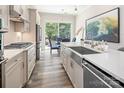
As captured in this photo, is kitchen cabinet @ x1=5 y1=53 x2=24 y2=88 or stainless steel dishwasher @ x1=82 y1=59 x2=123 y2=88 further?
kitchen cabinet @ x1=5 y1=53 x2=24 y2=88

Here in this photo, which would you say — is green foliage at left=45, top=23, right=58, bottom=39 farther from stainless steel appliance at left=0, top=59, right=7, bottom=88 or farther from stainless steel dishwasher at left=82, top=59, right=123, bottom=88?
stainless steel dishwasher at left=82, top=59, right=123, bottom=88

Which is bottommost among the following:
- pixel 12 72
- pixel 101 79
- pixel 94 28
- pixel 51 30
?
pixel 12 72

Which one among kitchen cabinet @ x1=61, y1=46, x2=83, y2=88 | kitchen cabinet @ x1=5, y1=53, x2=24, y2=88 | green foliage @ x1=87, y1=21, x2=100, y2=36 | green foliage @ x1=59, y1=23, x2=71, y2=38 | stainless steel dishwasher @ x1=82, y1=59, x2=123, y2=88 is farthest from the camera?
green foliage @ x1=59, y1=23, x2=71, y2=38

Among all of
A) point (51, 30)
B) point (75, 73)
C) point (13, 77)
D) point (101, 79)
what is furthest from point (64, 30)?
point (101, 79)

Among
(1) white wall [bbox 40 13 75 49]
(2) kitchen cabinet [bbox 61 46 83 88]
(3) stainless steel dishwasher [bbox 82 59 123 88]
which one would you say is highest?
(1) white wall [bbox 40 13 75 49]

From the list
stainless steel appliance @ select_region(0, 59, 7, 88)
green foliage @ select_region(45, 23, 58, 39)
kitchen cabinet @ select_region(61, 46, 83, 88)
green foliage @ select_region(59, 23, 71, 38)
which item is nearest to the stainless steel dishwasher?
kitchen cabinet @ select_region(61, 46, 83, 88)

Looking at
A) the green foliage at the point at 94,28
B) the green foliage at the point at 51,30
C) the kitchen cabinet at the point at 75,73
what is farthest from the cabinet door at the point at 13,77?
the green foliage at the point at 51,30

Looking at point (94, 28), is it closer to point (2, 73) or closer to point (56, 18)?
point (2, 73)

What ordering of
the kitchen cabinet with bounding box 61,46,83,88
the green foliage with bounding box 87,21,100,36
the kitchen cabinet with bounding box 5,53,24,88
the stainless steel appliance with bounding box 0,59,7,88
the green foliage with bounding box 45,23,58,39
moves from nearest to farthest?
the stainless steel appliance with bounding box 0,59,7,88 < the kitchen cabinet with bounding box 5,53,24,88 < the kitchen cabinet with bounding box 61,46,83,88 < the green foliage with bounding box 87,21,100,36 < the green foliage with bounding box 45,23,58,39

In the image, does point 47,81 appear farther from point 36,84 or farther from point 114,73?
point 114,73

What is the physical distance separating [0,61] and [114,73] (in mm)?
1228

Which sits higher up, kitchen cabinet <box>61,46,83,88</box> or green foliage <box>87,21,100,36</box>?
green foliage <box>87,21,100,36</box>

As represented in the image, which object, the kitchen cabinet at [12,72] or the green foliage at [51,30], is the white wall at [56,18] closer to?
the green foliage at [51,30]
